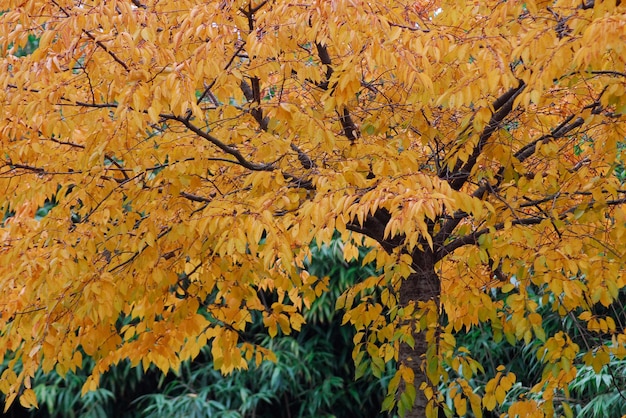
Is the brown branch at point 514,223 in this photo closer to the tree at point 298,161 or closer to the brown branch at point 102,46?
the tree at point 298,161

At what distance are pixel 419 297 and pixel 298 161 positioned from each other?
0.67 meters

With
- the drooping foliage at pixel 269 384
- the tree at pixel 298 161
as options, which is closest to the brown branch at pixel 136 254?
the tree at pixel 298 161

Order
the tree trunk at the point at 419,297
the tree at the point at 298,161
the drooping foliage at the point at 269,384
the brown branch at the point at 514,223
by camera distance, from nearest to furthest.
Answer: the tree at the point at 298,161 < the brown branch at the point at 514,223 < the tree trunk at the point at 419,297 < the drooping foliage at the point at 269,384

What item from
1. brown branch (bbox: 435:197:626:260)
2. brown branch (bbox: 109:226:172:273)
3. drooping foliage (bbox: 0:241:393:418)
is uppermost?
brown branch (bbox: 109:226:172:273)

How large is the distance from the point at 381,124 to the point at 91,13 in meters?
0.96

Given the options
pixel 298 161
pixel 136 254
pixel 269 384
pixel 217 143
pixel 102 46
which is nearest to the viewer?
pixel 102 46

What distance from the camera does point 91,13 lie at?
203 centimetres

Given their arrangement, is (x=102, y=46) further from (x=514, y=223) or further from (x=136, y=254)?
(x=514, y=223)

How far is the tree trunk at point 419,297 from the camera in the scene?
2.74 m

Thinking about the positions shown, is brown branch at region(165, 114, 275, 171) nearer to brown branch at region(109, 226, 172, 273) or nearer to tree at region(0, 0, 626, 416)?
tree at region(0, 0, 626, 416)

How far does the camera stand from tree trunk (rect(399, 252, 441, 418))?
2738 mm

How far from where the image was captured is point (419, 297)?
2.79 m

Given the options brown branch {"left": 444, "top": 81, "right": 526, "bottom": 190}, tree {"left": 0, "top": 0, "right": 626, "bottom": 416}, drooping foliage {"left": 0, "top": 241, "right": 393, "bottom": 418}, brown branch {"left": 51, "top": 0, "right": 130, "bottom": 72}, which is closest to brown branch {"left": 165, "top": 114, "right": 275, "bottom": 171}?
tree {"left": 0, "top": 0, "right": 626, "bottom": 416}

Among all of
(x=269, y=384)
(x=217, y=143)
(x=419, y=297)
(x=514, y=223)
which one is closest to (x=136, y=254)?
(x=217, y=143)
